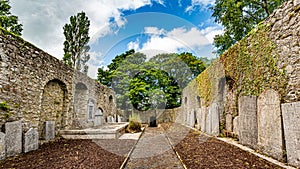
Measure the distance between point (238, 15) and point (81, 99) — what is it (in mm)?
11852

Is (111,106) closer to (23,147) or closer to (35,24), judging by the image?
(35,24)

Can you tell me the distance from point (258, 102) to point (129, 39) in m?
6.55

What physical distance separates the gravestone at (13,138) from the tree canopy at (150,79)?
11681mm

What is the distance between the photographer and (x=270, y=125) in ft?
11.3

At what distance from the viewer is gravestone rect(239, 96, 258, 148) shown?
13.4ft

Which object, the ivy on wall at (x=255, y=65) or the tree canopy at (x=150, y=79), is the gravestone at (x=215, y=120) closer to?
the ivy on wall at (x=255, y=65)

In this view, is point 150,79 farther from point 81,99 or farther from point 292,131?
point 292,131

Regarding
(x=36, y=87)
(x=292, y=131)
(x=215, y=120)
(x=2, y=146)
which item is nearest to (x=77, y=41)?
(x=36, y=87)

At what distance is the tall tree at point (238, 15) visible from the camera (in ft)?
39.8

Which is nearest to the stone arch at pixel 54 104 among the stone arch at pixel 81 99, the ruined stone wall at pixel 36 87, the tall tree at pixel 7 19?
the ruined stone wall at pixel 36 87

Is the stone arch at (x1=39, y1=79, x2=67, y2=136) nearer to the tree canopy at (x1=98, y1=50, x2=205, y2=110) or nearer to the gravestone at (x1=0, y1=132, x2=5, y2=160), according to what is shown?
the gravestone at (x1=0, y1=132, x2=5, y2=160)

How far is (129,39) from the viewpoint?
881 cm

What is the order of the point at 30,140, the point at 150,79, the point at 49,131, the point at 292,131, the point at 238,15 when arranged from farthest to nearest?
the point at 150,79 → the point at 238,15 → the point at 49,131 → the point at 30,140 → the point at 292,131

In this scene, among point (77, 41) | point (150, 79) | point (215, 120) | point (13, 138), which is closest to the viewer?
point (13, 138)
